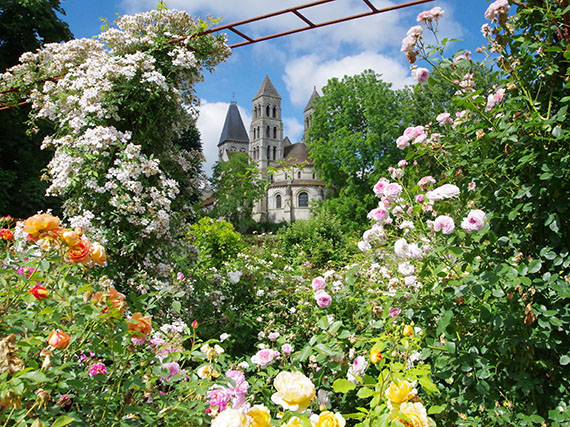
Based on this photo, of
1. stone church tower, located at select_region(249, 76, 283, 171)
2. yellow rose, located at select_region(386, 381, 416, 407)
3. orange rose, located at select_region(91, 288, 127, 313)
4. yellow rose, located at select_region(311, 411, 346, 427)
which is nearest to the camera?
yellow rose, located at select_region(311, 411, 346, 427)

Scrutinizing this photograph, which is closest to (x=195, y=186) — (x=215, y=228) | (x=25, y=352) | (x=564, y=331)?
(x=25, y=352)

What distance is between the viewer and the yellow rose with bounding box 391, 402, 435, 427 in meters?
1.08

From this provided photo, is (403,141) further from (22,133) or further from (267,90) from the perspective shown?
(267,90)

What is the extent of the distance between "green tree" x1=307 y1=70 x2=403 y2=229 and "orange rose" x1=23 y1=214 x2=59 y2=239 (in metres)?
20.4

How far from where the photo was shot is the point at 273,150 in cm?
5978

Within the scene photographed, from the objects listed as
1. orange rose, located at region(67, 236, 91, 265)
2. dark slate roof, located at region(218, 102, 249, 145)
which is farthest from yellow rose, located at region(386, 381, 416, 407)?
dark slate roof, located at region(218, 102, 249, 145)

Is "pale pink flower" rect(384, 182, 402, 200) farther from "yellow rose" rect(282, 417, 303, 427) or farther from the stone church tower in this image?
the stone church tower

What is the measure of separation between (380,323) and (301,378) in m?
0.87

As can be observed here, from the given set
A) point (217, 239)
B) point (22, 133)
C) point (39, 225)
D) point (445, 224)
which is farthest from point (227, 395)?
point (22, 133)

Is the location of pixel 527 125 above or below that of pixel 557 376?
above

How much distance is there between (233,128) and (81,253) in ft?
225

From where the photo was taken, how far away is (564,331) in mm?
1611

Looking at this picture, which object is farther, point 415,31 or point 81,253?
point 415,31

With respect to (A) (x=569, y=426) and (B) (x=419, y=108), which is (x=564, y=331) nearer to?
(A) (x=569, y=426)
